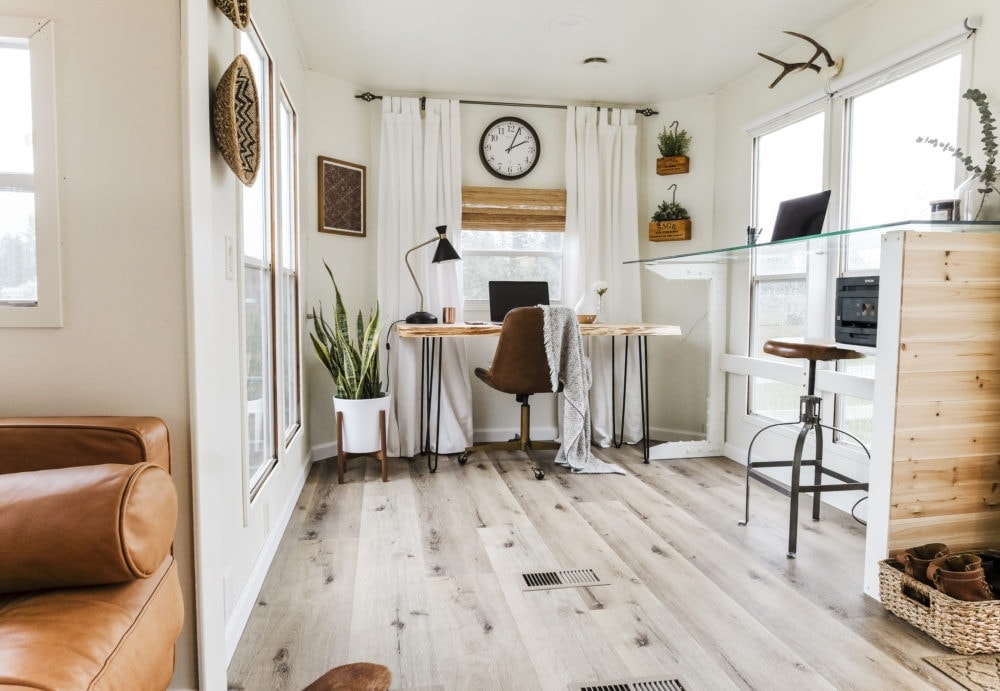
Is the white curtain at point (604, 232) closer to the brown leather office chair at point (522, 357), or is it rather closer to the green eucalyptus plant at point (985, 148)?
the brown leather office chair at point (522, 357)

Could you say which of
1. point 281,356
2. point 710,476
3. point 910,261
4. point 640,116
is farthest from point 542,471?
point 640,116

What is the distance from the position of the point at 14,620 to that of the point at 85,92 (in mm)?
1019

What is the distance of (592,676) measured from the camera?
162 cm

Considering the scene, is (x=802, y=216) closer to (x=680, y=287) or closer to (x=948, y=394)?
(x=948, y=394)

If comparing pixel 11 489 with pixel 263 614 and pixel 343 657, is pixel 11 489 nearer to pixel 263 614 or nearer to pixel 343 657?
pixel 343 657

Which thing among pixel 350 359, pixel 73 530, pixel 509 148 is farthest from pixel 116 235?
pixel 509 148

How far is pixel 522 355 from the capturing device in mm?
3422

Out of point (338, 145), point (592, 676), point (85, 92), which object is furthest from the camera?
point (338, 145)

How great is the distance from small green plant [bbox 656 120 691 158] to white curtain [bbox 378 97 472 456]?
4.59ft

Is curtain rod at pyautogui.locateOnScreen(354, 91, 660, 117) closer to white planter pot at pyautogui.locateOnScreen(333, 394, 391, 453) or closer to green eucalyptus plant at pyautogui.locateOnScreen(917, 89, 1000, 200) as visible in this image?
white planter pot at pyautogui.locateOnScreen(333, 394, 391, 453)

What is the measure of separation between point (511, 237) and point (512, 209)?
21cm

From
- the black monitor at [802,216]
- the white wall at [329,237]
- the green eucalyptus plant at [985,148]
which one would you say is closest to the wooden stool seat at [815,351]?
the black monitor at [802,216]

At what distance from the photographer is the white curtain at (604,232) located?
4223 millimetres

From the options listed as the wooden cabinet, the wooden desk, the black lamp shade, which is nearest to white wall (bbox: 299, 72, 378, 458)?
the wooden desk
